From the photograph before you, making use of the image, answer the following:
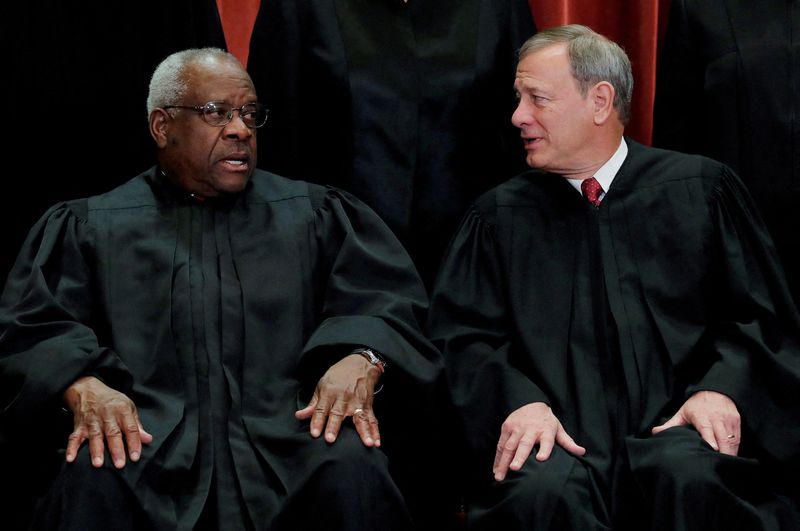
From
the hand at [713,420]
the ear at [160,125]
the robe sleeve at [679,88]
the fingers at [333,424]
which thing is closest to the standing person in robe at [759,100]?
the robe sleeve at [679,88]

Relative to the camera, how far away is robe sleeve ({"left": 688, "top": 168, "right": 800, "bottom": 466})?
10.4 feet

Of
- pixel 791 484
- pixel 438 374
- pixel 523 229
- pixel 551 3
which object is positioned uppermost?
pixel 551 3

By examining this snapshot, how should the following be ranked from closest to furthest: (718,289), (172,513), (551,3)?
1. (172,513)
2. (718,289)
3. (551,3)

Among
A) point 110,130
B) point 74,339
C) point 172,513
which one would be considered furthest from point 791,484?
point 110,130

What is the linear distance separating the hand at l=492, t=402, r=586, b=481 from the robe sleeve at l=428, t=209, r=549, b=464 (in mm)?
53

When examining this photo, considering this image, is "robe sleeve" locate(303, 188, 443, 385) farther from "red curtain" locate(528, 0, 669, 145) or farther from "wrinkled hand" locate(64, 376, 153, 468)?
"red curtain" locate(528, 0, 669, 145)

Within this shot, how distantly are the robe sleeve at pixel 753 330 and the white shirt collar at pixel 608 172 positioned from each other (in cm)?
30

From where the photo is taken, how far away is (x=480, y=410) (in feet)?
10.8

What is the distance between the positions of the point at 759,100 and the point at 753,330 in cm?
94

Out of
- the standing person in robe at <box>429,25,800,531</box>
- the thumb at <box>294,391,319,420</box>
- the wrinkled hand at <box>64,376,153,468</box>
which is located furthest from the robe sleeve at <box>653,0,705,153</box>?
the wrinkled hand at <box>64,376,153,468</box>

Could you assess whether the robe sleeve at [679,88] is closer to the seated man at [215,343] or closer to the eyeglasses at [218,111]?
the seated man at [215,343]

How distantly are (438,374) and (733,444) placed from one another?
2.59ft

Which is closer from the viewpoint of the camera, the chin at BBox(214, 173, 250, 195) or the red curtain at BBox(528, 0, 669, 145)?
the chin at BBox(214, 173, 250, 195)

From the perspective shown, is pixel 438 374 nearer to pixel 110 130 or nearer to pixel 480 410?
pixel 480 410
